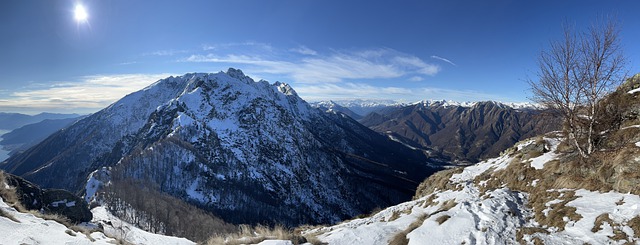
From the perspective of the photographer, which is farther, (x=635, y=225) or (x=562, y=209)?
(x=562, y=209)

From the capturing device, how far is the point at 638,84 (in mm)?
21938

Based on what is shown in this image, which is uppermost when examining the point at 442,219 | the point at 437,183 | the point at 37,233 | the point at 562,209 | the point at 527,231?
the point at 562,209

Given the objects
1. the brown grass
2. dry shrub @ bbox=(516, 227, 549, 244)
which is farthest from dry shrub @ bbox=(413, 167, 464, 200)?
the brown grass

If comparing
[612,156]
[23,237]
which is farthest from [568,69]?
[23,237]

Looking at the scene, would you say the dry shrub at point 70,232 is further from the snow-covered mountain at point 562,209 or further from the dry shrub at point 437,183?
the dry shrub at point 437,183

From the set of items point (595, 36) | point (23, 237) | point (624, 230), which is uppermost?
point (595, 36)

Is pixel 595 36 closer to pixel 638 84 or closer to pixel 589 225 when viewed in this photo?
pixel 638 84

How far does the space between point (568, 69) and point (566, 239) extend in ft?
41.6

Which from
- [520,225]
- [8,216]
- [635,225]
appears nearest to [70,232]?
[8,216]

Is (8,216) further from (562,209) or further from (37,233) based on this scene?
(562,209)

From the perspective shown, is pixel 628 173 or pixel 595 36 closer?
pixel 628 173

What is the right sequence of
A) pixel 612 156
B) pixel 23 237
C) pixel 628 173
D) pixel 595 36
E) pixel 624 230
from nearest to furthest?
pixel 624 230 < pixel 23 237 < pixel 628 173 < pixel 612 156 < pixel 595 36

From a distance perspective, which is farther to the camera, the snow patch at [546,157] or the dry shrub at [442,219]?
the snow patch at [546,157]

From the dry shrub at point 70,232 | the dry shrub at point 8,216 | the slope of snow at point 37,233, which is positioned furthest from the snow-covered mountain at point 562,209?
the dry shrub at point 8,216
